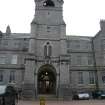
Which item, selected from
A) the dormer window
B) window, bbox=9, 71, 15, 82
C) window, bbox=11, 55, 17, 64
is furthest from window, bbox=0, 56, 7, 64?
the dormer window

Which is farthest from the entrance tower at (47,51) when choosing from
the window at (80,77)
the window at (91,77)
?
the window at (91,77)

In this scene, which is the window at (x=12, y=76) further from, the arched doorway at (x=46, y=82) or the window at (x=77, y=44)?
the window at (x=77, y=44)

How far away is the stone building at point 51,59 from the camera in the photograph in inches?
1640

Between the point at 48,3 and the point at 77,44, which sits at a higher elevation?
the point at 48,3

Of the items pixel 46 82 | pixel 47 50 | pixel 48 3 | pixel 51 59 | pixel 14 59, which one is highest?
pixel 48 3

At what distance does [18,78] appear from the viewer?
4528cm

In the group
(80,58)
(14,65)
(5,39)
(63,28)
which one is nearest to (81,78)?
(80,58)

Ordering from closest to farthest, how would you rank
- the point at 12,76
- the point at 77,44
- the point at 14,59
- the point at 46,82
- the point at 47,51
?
the point at 47,51 < the point at 12,76 < the point at 14,59 < the point at 46,82 < the point at 77,44

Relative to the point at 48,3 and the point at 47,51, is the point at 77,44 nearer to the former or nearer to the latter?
the point at 47,51

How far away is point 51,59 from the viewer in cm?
4247

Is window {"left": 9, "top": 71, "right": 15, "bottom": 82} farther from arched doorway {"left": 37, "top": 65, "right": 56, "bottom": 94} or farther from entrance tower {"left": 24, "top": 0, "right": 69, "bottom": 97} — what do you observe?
arched doorway {"left": 37, "top": 65, "right": 56, "bottom": 94}

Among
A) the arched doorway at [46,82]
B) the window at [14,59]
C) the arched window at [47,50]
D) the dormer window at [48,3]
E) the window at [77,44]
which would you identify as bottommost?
the arched doorway at [46,82]

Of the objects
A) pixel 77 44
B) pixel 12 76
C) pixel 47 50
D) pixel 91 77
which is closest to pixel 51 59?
pixel 47 50

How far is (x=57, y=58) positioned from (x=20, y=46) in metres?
11.9
